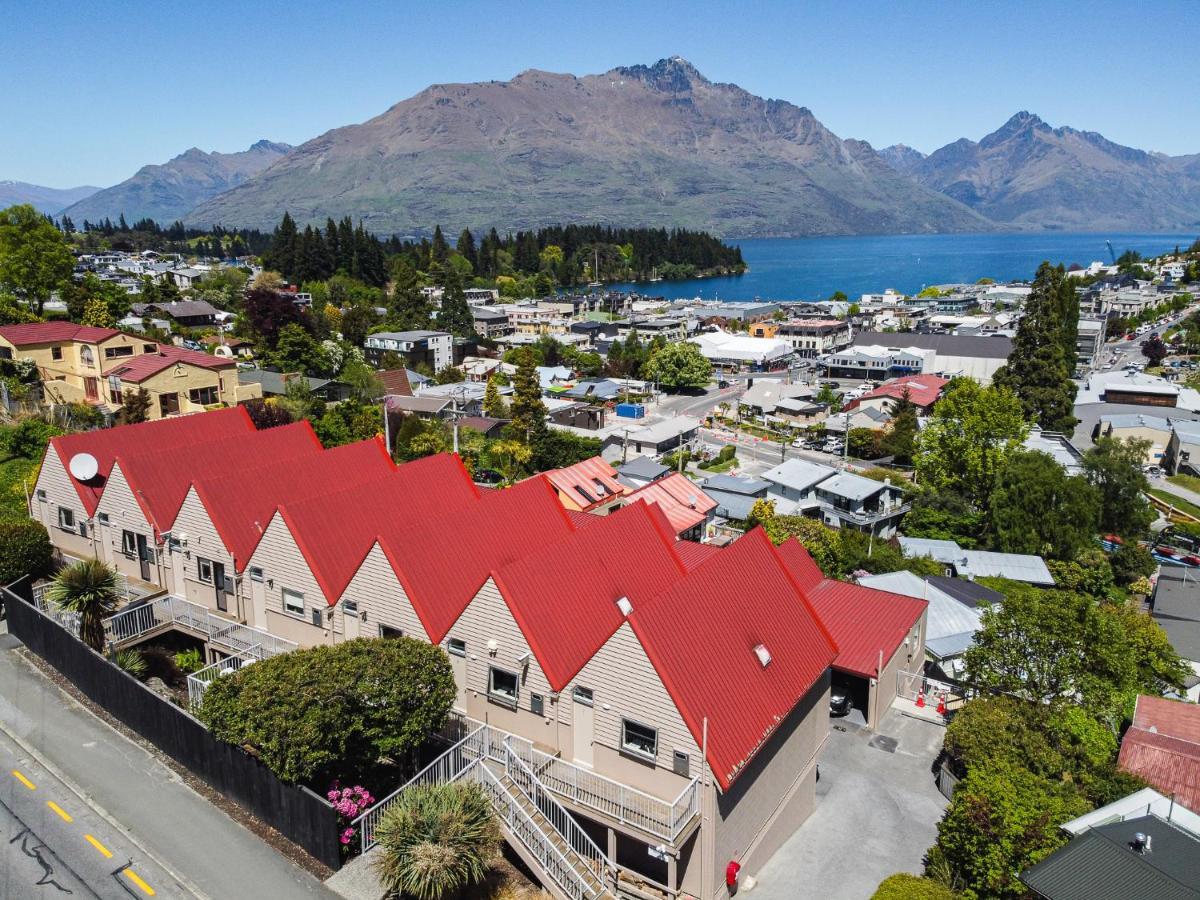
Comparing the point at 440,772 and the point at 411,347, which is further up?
the point at 411,347

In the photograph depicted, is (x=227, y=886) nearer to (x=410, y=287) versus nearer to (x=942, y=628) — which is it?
(x=942, y=628)

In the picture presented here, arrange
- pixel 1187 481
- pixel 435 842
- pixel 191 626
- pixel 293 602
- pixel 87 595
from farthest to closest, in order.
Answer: pixel 1187 481 → pixel 191 626 → pixel 293 602 → pixel 87 595 → pixel 435 842

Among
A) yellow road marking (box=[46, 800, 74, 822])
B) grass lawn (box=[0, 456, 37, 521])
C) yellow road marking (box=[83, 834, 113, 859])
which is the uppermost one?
grass lawn (box=[0, 456, 37, 521])

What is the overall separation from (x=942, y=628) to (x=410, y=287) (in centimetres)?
10009

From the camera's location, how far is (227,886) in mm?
15734

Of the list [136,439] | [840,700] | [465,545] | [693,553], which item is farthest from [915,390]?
[136,439]

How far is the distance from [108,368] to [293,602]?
109 feet

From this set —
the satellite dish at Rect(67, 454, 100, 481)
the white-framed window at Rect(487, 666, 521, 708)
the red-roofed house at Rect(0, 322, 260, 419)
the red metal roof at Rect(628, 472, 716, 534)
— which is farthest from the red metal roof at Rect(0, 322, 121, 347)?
the white-framed window at Rect(487, 666, 521, 708)

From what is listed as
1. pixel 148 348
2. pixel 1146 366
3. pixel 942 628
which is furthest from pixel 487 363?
pixel 1146 366

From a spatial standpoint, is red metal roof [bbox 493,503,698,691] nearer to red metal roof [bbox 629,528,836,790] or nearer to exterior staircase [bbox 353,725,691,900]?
red metal roof [bbox 629,528,836,790]

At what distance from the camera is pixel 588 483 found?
49.1 metres

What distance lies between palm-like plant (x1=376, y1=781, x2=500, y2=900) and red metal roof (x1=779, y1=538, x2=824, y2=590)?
629 inches

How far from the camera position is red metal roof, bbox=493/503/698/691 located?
734 inches

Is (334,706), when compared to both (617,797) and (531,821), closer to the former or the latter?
(531,821)
